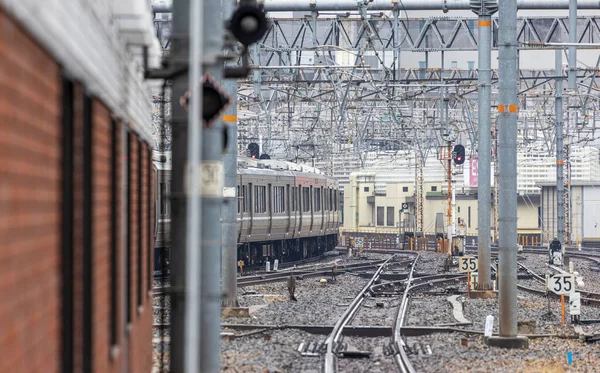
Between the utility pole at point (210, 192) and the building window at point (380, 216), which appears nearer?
the utility pole at point (210, 192)

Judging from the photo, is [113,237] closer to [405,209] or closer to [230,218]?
[230,218]

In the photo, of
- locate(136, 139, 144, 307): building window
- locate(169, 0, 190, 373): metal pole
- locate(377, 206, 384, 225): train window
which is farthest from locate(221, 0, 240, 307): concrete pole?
locate(377, 206, 384, 225): train window

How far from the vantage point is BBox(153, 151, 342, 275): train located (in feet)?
105

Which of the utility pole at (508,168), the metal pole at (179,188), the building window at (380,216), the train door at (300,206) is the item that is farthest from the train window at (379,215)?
the metal pole at (179,188)

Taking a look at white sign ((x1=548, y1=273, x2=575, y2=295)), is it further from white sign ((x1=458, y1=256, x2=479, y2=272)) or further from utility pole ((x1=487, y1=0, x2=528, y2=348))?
white sign ((x1=458, y1=256, x2=479, y2=272))

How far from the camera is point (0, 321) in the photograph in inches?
147

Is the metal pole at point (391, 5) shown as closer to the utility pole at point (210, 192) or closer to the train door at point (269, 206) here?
the train door at point (269, 206)

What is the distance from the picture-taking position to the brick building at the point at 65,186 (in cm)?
392

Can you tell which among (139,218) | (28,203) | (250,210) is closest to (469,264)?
(250,210)

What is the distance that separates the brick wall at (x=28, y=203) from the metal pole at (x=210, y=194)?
2.40 m

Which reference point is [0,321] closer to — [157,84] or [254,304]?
[157,84]

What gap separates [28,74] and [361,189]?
65.6 meters

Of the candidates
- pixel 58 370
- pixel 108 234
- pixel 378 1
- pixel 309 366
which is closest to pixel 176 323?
pixel 108 234

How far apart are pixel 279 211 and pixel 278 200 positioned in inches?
15.2
